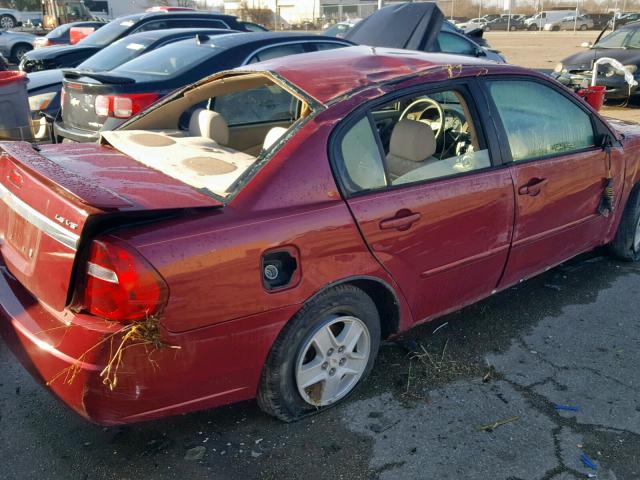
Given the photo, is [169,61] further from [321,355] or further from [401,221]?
[321,355]

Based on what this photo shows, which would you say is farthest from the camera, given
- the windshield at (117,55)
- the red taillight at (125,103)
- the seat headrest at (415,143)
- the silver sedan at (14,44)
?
the silver sedan at (14,44)

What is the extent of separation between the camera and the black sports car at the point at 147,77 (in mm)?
5426

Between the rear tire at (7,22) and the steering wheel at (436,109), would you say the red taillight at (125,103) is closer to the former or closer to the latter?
the steering wheel at (436,109)

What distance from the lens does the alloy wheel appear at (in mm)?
2695

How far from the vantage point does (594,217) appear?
3990 mm

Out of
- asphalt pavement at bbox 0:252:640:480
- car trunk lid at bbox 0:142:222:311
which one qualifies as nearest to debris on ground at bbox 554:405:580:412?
asphalt pavement at bbox 0:252:640:480

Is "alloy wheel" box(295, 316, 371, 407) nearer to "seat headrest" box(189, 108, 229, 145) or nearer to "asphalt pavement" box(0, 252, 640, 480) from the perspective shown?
"asphalt pavement" box(0, 252, 640, 480)

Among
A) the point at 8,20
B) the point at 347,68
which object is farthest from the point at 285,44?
the point at 8,20

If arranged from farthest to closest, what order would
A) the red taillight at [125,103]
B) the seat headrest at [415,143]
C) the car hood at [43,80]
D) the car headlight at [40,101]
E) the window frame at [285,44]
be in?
the car hood at [43,80] < the car headlight at [40,101] < the window frame at [285,44] < the red taillight at [125,103] < the seat headrest at [415,143]

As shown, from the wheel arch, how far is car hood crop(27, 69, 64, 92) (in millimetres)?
6273

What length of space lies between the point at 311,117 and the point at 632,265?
3208 mm

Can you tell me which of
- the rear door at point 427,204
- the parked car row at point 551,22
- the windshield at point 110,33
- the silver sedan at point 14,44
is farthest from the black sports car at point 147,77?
the parked car row at point 551,22

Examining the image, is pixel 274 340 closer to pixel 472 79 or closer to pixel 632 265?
pixel 472 79

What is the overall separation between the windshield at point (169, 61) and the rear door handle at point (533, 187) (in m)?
3.53
